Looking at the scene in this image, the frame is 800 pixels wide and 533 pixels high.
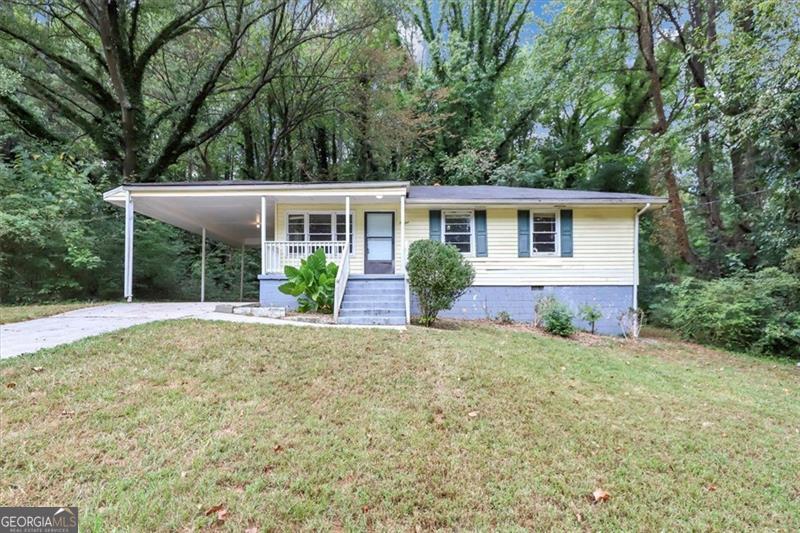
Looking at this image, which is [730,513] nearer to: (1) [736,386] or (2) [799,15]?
(1) [736,386]

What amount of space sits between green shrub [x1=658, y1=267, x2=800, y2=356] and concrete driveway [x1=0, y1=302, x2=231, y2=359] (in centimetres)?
1083

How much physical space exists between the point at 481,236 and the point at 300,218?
16.5 feet

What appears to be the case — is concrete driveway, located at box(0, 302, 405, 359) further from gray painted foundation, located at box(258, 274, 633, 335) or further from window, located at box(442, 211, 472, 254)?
window, located at box(442, 211, 472, 254)

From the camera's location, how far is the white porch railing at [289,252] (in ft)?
30.2

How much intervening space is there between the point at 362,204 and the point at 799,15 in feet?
31.9

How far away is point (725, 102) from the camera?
9102 mm

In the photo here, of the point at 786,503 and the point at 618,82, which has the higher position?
the point at 618,82

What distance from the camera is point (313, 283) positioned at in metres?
8.05

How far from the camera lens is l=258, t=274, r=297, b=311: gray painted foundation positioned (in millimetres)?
8820

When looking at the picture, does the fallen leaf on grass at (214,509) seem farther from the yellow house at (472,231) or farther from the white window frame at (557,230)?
the white window frame at (557,230)

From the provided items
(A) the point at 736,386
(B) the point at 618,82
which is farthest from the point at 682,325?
(B) the point at 618,82

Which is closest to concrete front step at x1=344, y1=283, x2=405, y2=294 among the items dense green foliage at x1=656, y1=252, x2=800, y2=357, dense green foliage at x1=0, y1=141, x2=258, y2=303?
dense green foliage at x1=0, y1=141, x2=258, y2=303

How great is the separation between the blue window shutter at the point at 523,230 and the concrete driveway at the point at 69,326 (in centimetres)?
745

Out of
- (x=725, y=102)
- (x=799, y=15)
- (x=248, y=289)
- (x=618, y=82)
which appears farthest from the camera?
(x=248, y=289)
